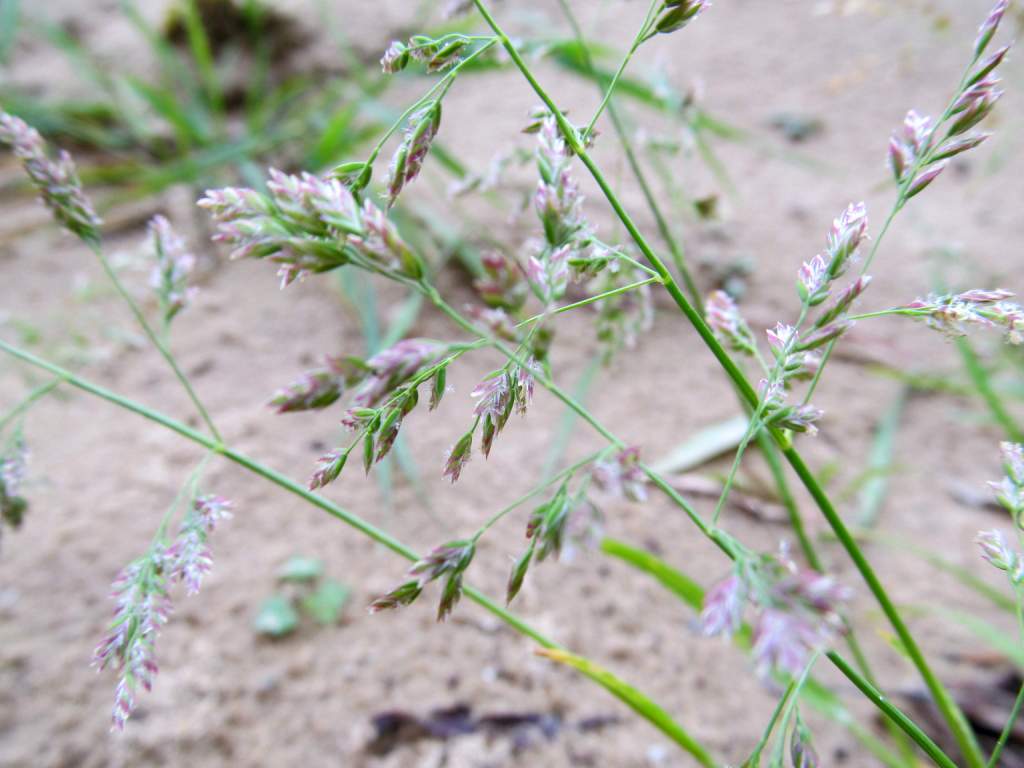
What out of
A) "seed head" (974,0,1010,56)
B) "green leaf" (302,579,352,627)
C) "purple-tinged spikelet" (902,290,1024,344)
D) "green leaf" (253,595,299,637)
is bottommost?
"green leaf" (253,595,299,637)

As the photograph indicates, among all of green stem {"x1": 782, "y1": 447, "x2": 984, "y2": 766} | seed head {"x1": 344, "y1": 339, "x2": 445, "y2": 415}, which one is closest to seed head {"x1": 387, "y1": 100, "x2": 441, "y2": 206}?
seed head {"x1": 344, "y1": 339, "x2": 445, "y2": 415}

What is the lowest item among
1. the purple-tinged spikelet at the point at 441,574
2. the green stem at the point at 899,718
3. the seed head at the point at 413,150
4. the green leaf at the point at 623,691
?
the green leaf at the point at 623,691

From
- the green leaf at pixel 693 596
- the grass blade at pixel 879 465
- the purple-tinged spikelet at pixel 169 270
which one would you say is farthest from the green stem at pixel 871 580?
the grass blade at pixel 879 465

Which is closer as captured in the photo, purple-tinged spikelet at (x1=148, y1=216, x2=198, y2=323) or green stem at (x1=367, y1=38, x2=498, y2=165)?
green stem at (x1=367, y1=38, x2=498, y2=165)

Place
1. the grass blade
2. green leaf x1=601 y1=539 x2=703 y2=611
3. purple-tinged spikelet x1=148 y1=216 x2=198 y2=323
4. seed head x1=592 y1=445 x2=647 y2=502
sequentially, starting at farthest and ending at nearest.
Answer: the grass blade < green leaf x1=601 y1=539 x2=703 y2=611 < purple-tinged spikelet x1=148 y1=216 x2=198 y2=323 < seed head x1=592 y1=445 x2=647 y2=502

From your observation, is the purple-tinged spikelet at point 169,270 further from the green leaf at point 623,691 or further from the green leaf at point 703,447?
the green leaf at point 703,447

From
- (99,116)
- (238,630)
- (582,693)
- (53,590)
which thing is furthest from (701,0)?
(99,116)

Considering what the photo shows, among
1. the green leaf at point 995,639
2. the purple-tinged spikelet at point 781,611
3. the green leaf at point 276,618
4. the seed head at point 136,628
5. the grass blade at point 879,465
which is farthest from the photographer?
the grass blade at point 879,465

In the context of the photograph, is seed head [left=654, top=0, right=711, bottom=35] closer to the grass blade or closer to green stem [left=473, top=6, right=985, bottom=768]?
green stem [left=473, top=6, right=985, bottom=768]
